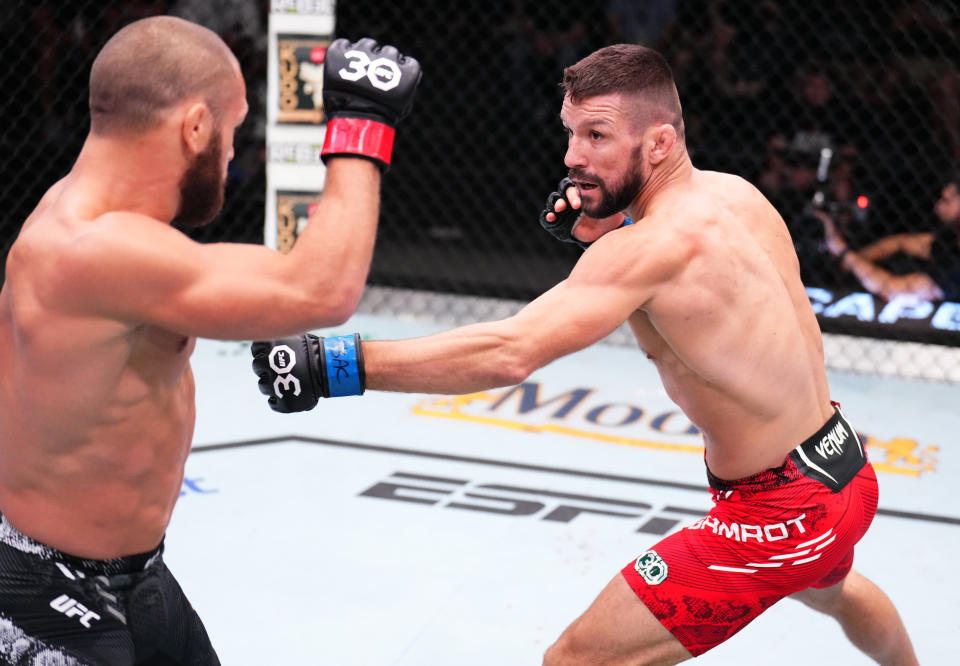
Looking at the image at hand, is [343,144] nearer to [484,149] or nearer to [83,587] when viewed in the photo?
[83,587]

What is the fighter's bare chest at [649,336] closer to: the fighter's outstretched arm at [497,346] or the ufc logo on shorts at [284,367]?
the fighter's outstretched arm at [497,346]

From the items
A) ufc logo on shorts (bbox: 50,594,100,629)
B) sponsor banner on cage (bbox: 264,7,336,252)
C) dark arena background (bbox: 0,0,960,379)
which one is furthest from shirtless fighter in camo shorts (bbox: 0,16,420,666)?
dark arena background (bbox: 0,0,960,379)

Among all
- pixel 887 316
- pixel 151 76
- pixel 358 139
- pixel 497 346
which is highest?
pixel 151 76

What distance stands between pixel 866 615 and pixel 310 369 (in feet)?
3.74

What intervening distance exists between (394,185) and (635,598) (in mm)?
4858

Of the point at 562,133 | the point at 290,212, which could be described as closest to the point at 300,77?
the point at 290,212

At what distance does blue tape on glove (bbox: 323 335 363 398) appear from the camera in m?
1.74

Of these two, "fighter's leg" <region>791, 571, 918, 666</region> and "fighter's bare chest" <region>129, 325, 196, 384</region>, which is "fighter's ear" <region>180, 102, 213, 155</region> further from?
"fighter's leg" <region>791, 571, 918, 666</region>

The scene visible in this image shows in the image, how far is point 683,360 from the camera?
1.82 metres

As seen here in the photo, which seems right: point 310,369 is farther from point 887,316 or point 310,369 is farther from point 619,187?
point 887,316

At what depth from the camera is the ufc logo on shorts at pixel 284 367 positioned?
1756 millimetres

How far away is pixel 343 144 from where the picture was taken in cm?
140

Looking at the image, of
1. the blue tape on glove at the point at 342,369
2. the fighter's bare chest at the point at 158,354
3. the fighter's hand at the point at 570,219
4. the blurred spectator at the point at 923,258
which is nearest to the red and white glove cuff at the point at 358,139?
the fighter's bare chest at the point at 158,354

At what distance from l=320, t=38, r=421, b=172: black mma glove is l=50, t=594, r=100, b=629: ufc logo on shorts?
65cm
